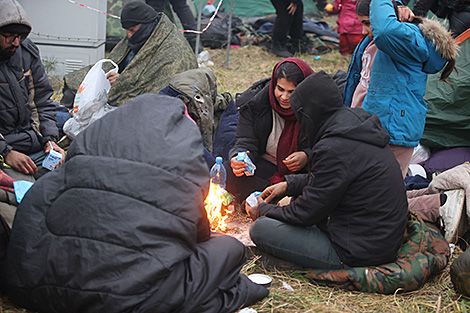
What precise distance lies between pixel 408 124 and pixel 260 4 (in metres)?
9.23

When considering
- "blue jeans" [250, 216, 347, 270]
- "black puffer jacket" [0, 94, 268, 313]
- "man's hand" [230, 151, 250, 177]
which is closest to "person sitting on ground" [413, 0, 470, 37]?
"man's hand" [230, 151, 250, 177]

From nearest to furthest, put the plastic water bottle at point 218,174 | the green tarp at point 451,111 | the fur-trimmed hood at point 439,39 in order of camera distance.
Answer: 1. the fur-trimmed hood at point 439,39
2. the plastic water bottle at point 218,174
3. the green tarp at point 451,111

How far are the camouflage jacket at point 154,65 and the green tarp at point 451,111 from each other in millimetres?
2847

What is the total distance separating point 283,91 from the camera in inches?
169

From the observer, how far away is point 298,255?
340 cm

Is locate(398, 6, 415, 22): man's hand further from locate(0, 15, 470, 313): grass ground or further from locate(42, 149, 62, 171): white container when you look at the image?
locate(42, 149, 62, 171): white container

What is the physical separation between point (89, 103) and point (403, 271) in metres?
3.58

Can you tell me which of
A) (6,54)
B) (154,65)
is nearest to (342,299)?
(6,54)

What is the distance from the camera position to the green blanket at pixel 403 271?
321cm

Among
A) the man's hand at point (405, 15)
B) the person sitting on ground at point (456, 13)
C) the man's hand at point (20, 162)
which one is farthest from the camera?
the person sitting on ground at point (456, 13)

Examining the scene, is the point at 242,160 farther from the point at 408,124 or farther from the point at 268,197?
the point at 408,124

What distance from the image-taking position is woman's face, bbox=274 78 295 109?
4.23 meters

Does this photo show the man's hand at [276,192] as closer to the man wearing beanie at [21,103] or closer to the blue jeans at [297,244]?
the blue jeans at [297,244]

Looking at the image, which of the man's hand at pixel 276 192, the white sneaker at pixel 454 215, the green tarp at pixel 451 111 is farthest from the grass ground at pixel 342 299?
the green tarp at pixel 451 111
